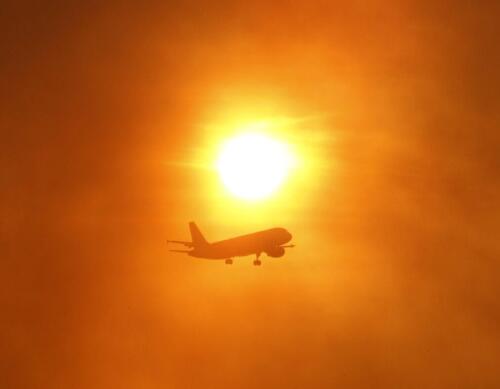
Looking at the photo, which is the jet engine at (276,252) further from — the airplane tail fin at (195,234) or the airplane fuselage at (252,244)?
the airplane tail fin at (195,234)

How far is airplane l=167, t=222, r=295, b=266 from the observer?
86438mm

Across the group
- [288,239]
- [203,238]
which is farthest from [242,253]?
[203,238]

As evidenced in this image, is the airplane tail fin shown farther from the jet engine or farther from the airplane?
the jet engine

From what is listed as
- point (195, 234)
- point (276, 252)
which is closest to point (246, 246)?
point (276, 252)

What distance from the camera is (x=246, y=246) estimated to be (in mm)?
89312

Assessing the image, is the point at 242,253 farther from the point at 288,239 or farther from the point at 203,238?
the point at 203,238

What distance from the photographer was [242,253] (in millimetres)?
90562

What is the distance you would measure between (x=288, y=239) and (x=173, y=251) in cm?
1481

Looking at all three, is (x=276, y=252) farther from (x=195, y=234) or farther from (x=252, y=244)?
(x=195, y=234)

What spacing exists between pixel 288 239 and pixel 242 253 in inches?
263

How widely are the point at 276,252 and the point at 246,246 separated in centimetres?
496

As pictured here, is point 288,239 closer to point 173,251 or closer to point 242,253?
point 242,253

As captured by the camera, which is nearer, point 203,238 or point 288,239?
point 288,239

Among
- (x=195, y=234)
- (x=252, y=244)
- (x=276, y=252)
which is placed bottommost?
(x=276, y=252)
